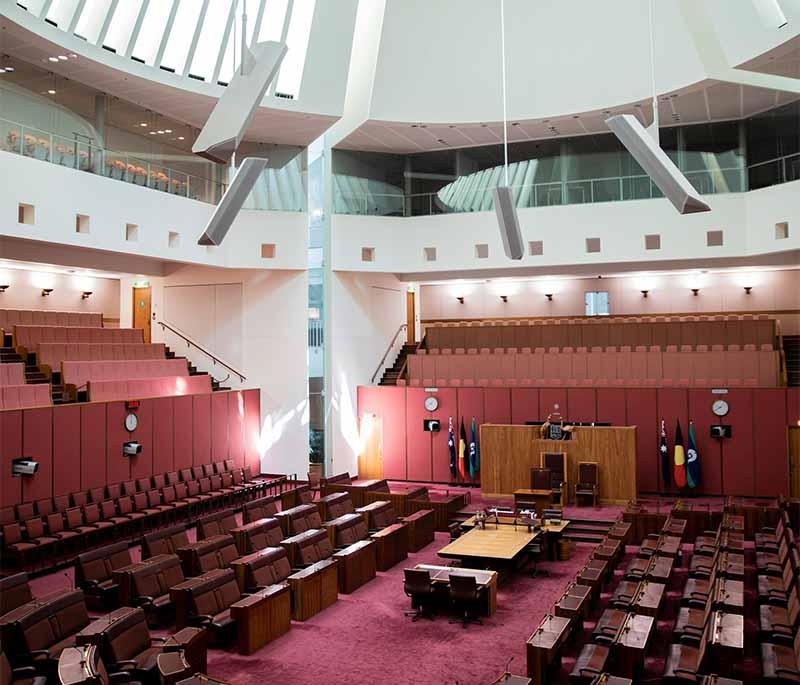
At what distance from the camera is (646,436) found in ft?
61.4

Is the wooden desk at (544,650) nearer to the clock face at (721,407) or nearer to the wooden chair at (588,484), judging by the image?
the wooden chair at (588,484)

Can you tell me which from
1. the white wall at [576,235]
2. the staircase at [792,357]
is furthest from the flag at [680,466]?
the white wall at [576,235]

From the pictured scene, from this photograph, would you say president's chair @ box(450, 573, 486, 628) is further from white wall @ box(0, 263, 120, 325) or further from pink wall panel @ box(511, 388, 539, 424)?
white wall @ box(0, 263, 120, 325)

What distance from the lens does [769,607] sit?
923 centimetres

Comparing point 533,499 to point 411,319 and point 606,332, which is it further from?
point 411,319

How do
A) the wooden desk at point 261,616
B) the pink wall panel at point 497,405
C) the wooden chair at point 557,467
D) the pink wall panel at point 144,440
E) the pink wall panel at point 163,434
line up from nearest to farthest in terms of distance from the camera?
the wooden desk at point 261,616
the pink wall panel at point 144,440
the pink wall panel at point 163,434
the wooden chair at point 557,467
the pink wall panel at point 497,405

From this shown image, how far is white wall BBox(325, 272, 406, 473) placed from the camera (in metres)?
20.8

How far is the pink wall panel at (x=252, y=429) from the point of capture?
19688mm

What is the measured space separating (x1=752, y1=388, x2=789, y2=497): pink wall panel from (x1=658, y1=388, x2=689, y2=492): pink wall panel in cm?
154

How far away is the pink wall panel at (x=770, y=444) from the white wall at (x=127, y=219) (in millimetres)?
11949

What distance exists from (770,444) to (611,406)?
3.66m

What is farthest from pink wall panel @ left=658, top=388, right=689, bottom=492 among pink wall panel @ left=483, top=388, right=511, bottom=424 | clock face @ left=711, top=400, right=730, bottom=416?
pink wall panel @ left=483, top=388, right=511, bottom=424

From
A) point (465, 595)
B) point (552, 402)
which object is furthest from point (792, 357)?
point (465, 595)

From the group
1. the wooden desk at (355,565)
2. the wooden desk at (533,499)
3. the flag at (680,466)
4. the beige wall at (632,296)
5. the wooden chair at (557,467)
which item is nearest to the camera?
the wooden desk at (355,565)
